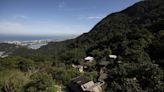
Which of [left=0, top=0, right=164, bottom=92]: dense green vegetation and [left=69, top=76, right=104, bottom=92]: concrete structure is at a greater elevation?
[left=0, top=0, right=164, bottom=92]: dense green vegetation

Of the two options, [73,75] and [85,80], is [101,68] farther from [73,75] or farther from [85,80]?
[85,80]

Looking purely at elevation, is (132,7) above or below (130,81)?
above

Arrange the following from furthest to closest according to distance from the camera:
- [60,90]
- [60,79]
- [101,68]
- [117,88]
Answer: [101,68] → [60,79] → [60,90] → [117,88]

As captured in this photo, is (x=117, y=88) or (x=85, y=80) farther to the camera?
(x=85, y=80)

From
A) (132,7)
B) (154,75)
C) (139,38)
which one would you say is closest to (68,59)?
(139,38)

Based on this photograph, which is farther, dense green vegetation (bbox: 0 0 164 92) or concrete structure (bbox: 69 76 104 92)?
concrete structure (bbox: 69 76 104 92)

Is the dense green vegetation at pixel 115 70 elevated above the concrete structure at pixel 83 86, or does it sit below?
above

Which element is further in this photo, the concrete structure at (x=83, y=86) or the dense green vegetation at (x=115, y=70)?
the concrete structure at (x=83, y=86)

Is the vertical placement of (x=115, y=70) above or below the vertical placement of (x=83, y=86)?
above

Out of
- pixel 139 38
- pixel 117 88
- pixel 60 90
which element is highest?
pixel 139 38

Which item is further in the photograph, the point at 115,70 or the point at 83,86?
the point at 115,70

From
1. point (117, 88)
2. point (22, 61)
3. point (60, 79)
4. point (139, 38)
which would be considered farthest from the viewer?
point (139, 38)
